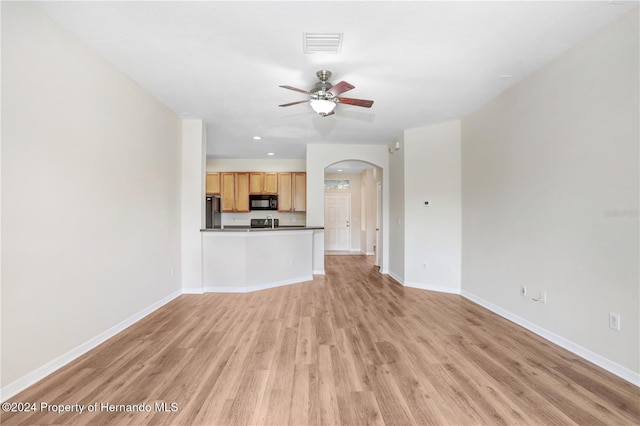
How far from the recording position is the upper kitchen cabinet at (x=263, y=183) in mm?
7113

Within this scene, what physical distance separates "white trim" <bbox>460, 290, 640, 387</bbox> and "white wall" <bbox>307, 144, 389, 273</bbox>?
262cm

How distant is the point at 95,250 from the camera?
2.51m

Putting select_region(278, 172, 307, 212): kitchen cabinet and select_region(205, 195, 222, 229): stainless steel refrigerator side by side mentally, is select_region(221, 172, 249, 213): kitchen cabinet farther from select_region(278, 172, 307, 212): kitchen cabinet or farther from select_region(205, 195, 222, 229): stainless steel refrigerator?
select_region(278, 172, 307, 212): kitchen cabinet

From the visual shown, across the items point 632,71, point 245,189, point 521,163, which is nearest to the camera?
→ point 632,71

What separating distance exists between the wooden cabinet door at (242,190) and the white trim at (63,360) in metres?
4.03

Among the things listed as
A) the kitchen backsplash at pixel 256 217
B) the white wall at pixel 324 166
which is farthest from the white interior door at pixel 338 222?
the white wall at pixel 324 166

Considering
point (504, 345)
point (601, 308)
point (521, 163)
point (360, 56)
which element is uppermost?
point (360, 56)

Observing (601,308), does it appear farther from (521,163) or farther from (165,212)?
(165,212)

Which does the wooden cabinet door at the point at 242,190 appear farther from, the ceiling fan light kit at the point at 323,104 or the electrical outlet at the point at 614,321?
the electrical outlet at the point at 614,321

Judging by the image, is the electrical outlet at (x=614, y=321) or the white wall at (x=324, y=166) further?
the white wall at (x=324, y=166)

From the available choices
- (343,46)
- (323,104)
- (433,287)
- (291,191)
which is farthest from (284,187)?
(343,46)

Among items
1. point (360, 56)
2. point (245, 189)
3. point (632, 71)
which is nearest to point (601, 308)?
point (632, 71)

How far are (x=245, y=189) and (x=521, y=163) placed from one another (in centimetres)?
582

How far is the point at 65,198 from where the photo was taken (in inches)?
86.3
